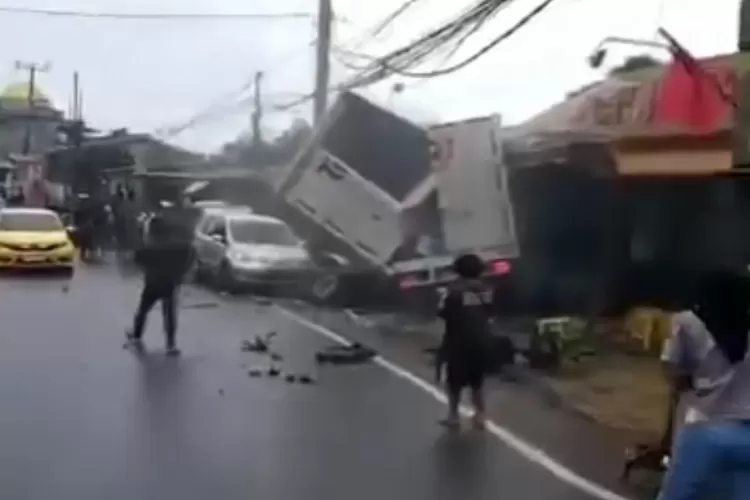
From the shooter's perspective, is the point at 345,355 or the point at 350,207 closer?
the point at 345,355

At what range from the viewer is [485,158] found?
21.4m

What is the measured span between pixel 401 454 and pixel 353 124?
44.7 feet

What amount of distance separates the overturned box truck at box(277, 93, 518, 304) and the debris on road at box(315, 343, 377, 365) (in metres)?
3.64

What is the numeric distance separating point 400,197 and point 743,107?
8.10m

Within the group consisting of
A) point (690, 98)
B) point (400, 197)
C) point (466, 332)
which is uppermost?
point (690, 98)

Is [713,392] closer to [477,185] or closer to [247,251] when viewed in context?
[477,185]

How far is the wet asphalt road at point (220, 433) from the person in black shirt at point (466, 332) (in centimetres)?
45

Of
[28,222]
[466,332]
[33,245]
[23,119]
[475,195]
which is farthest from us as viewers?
[23,119]

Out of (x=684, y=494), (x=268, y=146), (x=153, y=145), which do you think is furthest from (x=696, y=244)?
(x=268, y=146)

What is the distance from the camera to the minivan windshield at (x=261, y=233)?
2855cm

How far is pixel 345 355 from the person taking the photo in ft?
57.1

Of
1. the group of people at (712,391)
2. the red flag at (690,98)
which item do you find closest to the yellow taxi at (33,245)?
the red flag at (690,98)

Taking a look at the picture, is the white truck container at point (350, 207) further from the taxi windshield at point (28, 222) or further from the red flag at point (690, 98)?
the taxi windshield at point (28, 222)

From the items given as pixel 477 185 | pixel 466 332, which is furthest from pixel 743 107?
pixel 477 185
